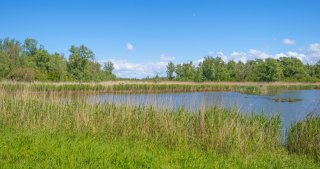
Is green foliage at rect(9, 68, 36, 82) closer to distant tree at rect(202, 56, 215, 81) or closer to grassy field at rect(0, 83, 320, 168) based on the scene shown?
grassy field at rect(0, 83, 320, 168)

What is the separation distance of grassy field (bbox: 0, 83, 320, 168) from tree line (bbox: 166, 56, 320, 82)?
43862 millimetres

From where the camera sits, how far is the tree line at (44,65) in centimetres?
2950

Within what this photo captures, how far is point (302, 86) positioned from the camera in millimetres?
41438

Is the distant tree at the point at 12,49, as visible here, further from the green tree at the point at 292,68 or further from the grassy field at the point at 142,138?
the green tree at the point at 292,68

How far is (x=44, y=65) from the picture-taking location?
4338cm

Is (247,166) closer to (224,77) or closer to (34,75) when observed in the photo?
(34,75)

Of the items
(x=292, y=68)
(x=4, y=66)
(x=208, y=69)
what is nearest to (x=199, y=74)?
(x=208, y=69)

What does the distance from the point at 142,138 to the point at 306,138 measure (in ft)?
12.5

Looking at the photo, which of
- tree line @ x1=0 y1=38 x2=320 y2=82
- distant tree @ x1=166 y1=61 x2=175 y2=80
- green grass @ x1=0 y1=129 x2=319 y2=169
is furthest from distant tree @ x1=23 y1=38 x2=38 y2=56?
green grass @ x1=0 y1=129 x2=319 y2=169

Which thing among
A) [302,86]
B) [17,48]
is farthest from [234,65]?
[17,48]

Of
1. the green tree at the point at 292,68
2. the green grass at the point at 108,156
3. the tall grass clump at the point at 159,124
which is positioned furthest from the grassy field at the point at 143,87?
the green tree at the point at 292,68

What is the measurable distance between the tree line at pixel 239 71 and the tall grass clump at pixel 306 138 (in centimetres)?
4461

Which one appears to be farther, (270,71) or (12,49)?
(270,71)

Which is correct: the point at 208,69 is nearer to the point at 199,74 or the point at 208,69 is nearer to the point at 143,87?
the point at 199,74
